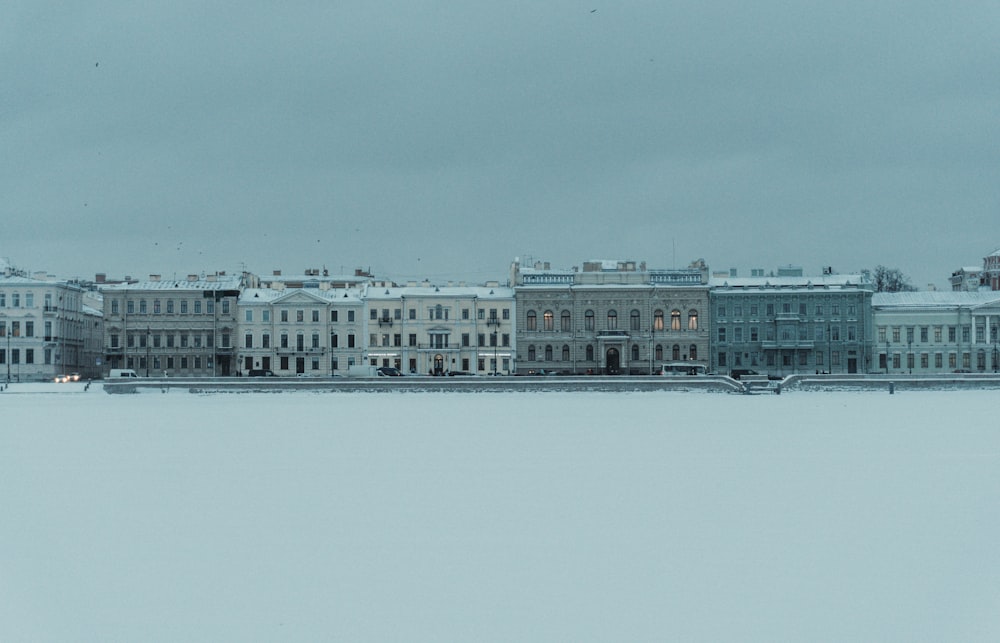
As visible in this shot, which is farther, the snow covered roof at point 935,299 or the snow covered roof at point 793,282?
the snow covered roof at point 935,299

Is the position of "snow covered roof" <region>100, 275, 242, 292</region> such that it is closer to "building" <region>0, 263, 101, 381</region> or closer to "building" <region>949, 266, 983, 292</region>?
"building" <region>0, 263, 101, 381</region>

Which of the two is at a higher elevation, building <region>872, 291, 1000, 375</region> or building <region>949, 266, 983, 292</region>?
building <region>949, 266, 983, 292</region>

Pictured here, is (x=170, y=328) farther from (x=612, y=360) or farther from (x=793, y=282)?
(x=793, y=282)

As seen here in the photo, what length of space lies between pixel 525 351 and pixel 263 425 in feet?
158

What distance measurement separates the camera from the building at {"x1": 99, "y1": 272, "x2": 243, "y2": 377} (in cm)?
7919

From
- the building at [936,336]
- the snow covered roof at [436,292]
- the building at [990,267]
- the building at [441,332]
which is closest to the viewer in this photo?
the building at [441,332]

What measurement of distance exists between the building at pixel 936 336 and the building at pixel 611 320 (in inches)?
490

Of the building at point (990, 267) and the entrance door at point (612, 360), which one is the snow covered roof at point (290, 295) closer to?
the entrance door at point (612, 360)

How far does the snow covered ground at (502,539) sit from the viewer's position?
9977 millimetres

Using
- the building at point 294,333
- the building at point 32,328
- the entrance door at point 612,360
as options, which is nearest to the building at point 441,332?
the building at point 294,333

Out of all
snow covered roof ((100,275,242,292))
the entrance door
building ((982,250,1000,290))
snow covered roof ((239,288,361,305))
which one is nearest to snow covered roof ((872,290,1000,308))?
the entrance door

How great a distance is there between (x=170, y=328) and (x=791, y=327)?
136 feet

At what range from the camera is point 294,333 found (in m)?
79.7

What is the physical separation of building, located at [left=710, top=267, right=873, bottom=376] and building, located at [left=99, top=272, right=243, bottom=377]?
3290 centimetres
